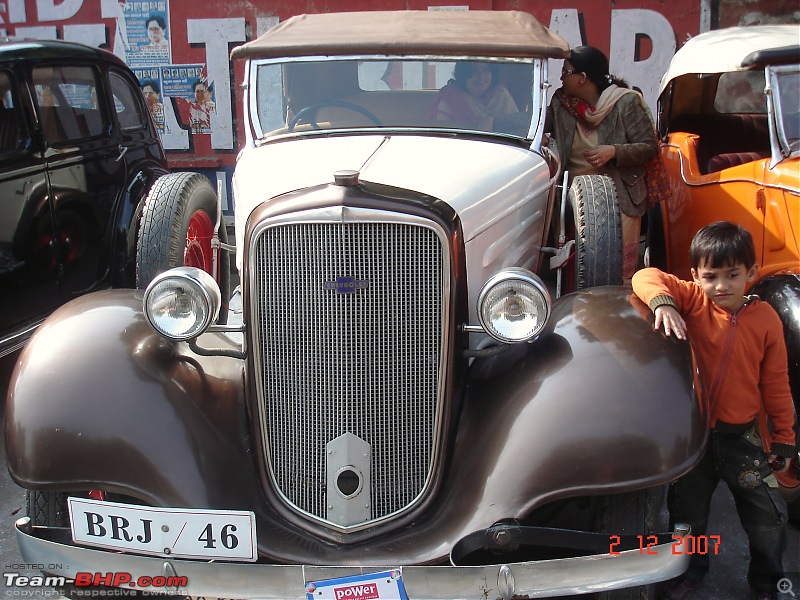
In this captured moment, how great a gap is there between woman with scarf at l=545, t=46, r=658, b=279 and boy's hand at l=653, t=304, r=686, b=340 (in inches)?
76.3

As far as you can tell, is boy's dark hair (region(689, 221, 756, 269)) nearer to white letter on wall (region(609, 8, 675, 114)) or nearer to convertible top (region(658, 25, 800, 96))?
convertible top (region(658, 25, 800, 96))

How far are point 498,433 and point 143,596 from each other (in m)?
1.30

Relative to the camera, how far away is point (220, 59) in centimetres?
950

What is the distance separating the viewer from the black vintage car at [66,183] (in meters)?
4.57

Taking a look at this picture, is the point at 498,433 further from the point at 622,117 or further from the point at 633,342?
the point at 622,117

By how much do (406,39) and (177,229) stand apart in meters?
1.44

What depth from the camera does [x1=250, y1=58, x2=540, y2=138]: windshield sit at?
349 centimetres

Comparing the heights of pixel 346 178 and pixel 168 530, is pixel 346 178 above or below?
above

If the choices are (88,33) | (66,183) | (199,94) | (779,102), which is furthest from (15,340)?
(88,33)

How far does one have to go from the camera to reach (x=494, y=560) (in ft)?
7.92

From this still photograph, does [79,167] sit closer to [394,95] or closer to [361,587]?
[394,95]

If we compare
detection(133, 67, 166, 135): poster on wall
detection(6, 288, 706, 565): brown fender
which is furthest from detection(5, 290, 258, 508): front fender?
detection(133, 67, 166, 135): poster on wall

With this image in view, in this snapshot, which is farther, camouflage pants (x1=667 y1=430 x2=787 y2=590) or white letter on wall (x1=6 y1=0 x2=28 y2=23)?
white letter on wall (x1=6 y1=0 x2=28 y2=23)

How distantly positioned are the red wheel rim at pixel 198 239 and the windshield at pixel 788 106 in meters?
3.38
